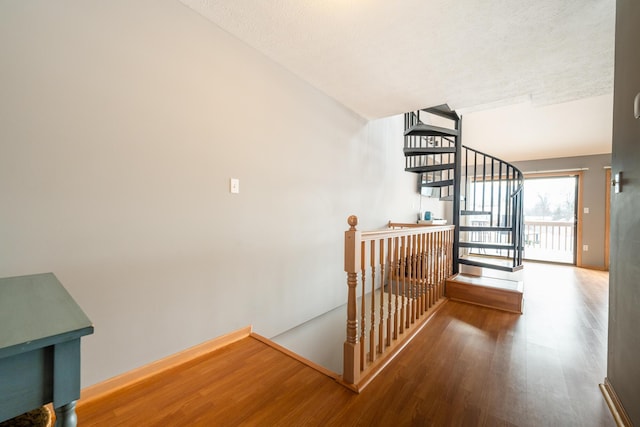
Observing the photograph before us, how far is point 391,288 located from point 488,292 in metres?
1.45

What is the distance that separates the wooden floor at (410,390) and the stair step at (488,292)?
1.68 feet

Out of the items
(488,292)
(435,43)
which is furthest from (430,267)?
(435,43)

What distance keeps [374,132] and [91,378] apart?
370 centimetres

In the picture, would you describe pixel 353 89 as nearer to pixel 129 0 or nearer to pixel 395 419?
pixel 129 0

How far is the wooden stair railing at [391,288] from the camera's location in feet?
5.20

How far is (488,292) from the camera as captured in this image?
9.64 ft

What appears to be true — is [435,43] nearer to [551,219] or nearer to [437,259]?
[437,259]

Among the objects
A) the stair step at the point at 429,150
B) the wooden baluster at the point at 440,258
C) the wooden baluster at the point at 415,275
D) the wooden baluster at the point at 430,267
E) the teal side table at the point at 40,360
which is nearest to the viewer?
the teal side table at the point at 40,360

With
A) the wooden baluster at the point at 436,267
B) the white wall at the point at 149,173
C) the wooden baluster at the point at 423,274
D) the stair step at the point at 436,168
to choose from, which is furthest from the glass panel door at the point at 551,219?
the white wall at the point at 149,173

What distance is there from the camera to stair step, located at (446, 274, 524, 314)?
9.18 ft

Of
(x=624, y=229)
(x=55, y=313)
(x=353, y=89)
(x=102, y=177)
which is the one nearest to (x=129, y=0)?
(x=102, y=177)

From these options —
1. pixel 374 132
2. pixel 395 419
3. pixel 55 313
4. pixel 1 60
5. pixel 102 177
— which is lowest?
pixel 395 419

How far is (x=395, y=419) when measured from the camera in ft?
4.33

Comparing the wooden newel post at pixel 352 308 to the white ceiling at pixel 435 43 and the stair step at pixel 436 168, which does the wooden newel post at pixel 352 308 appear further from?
the stair step at pixel 436 168
